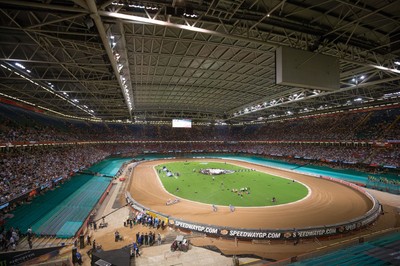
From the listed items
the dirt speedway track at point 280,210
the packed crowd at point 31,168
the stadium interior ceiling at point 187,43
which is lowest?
the dirt speedway track at point 280,210

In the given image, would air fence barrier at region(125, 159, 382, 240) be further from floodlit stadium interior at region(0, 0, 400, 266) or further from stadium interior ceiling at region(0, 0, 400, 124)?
stadium interior ceiling at region(0, 0, 400, 124)

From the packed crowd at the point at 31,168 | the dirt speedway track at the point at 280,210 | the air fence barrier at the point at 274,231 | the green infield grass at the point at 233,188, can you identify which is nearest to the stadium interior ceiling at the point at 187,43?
the packed crowd at the point at 31,168

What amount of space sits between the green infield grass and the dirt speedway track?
153 cm

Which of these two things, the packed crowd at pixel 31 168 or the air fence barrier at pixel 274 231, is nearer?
the air fence barrier at pixel 274 231

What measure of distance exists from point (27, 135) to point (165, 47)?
26348 mm

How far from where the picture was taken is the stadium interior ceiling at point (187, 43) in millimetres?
10977

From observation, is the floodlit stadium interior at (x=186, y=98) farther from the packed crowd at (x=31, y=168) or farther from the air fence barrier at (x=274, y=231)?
the packed crowd at (x=31, y=168)

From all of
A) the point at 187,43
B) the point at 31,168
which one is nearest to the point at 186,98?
the point at 187,43

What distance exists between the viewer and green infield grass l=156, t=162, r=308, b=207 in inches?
974

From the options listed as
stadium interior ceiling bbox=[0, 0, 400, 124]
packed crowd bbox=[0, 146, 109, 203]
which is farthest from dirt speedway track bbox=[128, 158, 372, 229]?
stadium interior ceiling bbox=[0, 0, 400, 124]

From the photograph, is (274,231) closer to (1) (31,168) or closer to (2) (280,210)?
(2) (280,210)

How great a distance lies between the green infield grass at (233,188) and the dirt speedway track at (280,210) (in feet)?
5.03

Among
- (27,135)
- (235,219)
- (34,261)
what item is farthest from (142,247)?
(27,135)

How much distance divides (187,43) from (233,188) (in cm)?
2112
